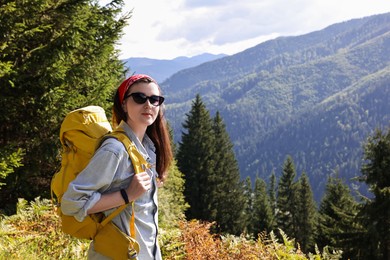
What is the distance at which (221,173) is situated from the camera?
134 ft

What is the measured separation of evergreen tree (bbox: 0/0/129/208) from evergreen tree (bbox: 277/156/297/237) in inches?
1690

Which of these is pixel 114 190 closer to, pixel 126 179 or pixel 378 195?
pixel 126 179

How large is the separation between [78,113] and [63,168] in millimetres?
418

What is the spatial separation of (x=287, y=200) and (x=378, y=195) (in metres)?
36.1

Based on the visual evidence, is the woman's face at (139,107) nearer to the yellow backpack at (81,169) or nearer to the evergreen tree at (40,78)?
the yellow backpack at (81,169)

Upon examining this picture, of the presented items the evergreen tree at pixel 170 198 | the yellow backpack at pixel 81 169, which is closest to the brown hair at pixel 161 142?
the yellow backpack at pixel 81 169

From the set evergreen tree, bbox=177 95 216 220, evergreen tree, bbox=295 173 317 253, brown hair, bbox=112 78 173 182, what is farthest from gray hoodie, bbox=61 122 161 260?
evergreen tree, bbox=295 173 317 253

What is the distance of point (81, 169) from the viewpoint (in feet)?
8.59

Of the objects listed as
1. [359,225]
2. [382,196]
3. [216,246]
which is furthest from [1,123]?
[359,225]

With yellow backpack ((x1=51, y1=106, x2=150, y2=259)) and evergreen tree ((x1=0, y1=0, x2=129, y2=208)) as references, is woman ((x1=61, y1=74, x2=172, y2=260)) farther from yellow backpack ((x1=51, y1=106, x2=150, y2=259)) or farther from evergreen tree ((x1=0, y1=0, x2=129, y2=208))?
evergreen tree ((x1=0, y1=0, x2=129, y2=208))

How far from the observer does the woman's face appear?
9.37 ft

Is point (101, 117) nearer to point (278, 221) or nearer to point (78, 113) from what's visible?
point (78, 113)

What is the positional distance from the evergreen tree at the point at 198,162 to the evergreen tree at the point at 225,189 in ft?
2.25

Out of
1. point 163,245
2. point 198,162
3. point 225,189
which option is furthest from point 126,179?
point 225,189
